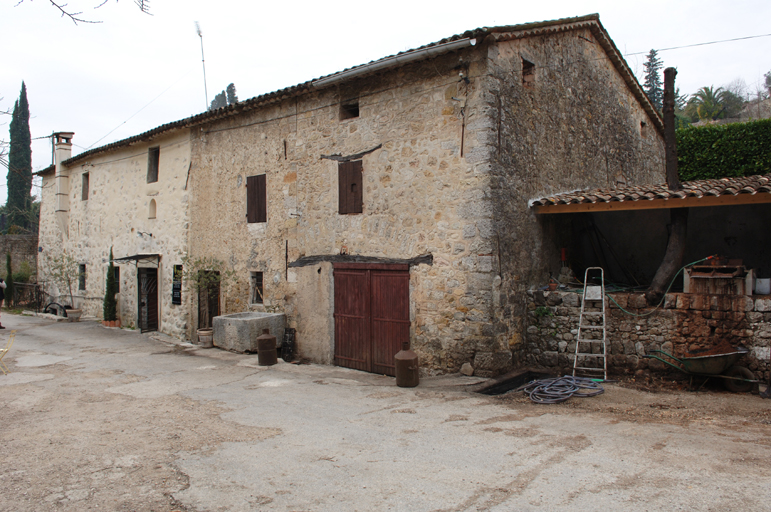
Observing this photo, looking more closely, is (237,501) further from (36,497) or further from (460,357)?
(460,357)

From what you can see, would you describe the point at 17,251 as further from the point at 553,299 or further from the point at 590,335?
the point at 590,335

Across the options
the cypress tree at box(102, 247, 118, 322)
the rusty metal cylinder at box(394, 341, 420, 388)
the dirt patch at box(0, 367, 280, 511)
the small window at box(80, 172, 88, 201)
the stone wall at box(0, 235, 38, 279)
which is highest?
the small window at box(80, 172, 88, 201)

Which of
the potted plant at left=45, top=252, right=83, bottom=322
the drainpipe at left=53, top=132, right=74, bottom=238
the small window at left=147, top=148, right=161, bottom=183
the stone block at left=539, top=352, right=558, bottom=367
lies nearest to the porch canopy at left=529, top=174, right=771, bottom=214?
the stone block at left=539, top=352, right=558, bottom=367

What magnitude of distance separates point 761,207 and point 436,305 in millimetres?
6279

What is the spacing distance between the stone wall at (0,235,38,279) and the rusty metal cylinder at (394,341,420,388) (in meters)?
21.1

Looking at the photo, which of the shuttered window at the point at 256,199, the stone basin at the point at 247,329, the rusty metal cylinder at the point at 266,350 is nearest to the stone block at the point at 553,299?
the rusty metal cylinder at the point at 266,350

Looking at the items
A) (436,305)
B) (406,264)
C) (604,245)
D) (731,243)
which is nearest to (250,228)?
(406,264)

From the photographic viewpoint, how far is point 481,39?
7.67 m

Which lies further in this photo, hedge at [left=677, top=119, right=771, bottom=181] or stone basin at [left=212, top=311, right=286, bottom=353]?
hedge at [left=677, top=119, right=771, bottom=181]

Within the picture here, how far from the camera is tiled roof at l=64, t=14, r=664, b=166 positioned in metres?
7.93

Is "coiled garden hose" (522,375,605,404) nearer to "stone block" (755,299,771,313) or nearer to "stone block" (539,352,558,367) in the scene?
"stone block" (539,352,558,367)

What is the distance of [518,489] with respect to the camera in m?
4.03

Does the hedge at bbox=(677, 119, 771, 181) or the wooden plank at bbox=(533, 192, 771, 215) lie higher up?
the hedge at bbox=(677, 119, 771, 181)

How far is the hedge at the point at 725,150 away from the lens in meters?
14.3
